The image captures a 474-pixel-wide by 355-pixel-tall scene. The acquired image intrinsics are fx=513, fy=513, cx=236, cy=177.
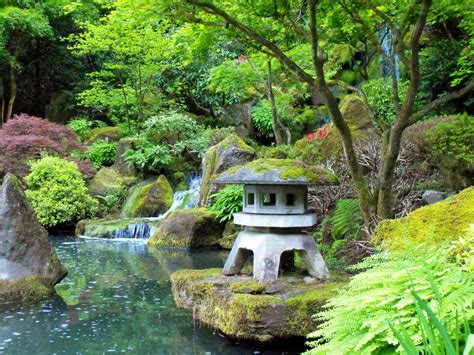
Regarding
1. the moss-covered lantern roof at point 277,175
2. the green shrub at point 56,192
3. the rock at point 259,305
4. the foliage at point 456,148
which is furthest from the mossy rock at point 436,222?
the green shrub at point 56,192

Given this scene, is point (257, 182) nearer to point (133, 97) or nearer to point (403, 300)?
point (403, 300)

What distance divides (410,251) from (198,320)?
456cm

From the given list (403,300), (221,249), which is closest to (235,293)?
(403,300)

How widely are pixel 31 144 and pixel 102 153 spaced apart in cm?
351

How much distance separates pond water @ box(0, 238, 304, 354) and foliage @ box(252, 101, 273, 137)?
11044 millimetres

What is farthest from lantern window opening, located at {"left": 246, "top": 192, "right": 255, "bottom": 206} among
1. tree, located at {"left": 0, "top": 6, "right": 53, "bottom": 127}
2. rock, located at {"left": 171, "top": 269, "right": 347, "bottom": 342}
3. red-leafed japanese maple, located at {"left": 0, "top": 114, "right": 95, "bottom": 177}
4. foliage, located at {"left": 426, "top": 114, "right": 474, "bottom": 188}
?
tree, located at {"left": 0, "top": 6, "right": 53, "bottom": 127}

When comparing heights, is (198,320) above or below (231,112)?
below

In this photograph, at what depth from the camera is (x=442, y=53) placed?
13.0 m

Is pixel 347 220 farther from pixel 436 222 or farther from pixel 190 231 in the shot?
pixel 436 222

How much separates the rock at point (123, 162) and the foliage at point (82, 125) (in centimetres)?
396

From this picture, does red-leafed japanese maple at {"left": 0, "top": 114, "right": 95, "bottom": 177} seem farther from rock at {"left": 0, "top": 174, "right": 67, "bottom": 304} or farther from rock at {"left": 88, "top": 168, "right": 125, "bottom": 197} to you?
rock at {"left": 0, "top": 174, "right": 67, "bottom": 304}

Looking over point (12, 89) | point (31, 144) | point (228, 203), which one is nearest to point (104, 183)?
point (31, 144)

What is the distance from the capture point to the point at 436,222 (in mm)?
3355

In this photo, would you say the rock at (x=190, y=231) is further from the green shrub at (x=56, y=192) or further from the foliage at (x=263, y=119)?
the foliage at (x=263, y=119)
